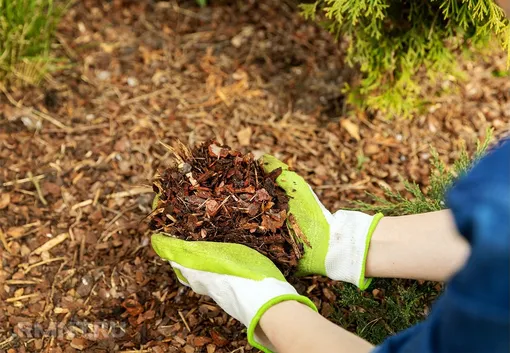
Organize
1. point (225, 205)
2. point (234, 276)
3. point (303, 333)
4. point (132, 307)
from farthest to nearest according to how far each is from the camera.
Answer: point (132, 307) → point (225, 205) → point (234, 276) → point (303, 333)

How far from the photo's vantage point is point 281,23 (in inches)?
122

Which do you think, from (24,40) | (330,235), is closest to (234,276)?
(330,235)

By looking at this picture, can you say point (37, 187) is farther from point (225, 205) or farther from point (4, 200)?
point (225, 205)

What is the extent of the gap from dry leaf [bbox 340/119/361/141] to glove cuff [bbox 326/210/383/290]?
0.77 metres

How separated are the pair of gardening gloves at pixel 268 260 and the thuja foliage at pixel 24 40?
1270mm

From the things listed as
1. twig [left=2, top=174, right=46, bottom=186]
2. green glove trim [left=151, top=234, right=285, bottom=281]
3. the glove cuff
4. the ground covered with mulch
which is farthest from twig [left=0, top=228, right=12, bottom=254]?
the glove cuff

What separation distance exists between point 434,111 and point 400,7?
586 mm

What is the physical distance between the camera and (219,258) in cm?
174

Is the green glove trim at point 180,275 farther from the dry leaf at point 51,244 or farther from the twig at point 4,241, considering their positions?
the twig at point 4,241

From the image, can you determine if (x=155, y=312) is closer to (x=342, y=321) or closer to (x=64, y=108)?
(x=342, y=321)

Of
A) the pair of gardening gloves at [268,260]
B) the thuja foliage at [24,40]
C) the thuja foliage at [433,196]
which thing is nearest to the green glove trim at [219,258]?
the pair of gardening gloves at [268,260]

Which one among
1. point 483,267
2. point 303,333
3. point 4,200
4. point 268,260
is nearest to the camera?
point 483,267

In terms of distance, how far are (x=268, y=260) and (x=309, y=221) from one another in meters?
0.22

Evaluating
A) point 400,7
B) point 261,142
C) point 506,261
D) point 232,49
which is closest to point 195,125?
point 261,142
